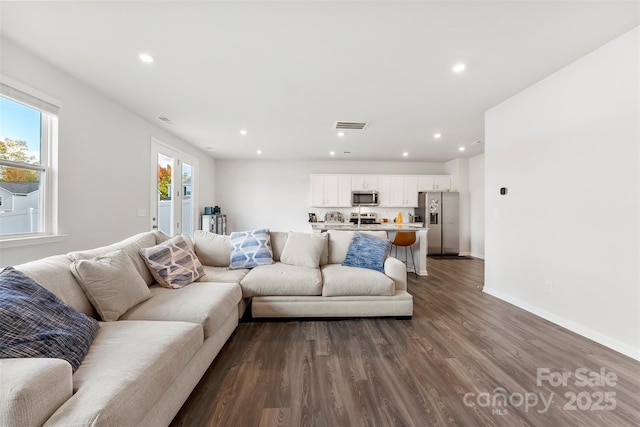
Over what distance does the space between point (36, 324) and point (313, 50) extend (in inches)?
100.0

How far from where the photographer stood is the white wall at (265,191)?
7.10 meters

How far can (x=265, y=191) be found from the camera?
7.11 m

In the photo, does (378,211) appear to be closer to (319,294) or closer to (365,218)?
(365,218)

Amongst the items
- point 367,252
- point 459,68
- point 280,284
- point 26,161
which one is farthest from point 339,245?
point 26,161

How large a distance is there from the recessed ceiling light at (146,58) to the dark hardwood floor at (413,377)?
2.69 m

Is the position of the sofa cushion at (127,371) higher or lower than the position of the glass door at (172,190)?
lower

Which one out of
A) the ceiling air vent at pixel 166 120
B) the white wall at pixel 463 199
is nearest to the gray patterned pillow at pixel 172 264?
the ceiling air vent at pixel 166 120

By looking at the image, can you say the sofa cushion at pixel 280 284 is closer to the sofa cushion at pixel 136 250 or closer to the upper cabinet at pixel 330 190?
the sofa cushion at pixel 136 250

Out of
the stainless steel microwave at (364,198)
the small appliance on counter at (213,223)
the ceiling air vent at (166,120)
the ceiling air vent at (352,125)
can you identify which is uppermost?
the ceiling air vent at (166,120)

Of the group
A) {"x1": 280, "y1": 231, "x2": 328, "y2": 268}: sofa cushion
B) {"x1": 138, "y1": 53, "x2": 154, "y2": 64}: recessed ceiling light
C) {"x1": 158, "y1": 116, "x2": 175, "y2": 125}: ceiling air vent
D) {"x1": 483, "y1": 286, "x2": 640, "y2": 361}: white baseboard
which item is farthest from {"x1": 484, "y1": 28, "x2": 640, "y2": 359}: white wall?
{"x1": 158, "y1": 116, "x2": 175, "y2": 125}: ceiling air vent

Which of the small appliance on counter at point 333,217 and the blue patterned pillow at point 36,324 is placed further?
the small appliance on counter at point 333,217

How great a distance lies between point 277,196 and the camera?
7117 millimetres

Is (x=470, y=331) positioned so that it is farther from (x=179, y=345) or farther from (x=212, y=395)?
(x=179, y=345)

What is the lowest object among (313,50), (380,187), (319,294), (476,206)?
(319,294)
